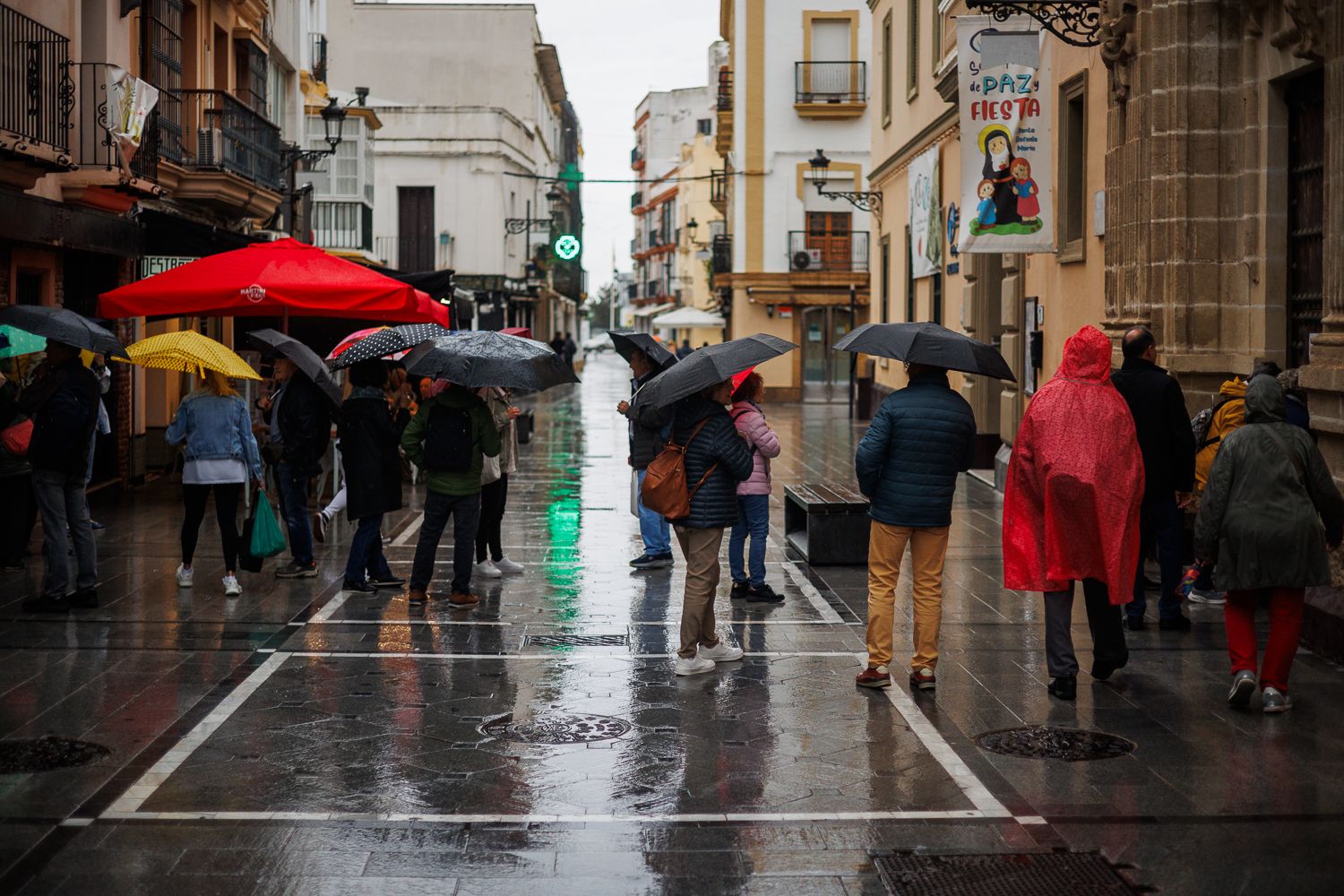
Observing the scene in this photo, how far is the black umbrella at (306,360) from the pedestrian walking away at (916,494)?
5060mm

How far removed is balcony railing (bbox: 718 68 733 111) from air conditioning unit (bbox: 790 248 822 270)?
5.89m

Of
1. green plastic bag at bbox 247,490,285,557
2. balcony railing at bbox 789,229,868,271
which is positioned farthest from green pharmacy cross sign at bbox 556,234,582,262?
green plastic bag at bbox 247,490,285,557

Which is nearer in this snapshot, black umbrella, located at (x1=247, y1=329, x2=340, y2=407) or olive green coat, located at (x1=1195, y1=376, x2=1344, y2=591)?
olive green coat, located at (x1=1195, y1=376, x2=1344, y2=591)

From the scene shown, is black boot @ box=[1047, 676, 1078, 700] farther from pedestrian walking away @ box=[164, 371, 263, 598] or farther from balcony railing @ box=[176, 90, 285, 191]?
balcony railing @ box=[176, 90, 285, 191]

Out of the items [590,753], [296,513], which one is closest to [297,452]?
[296,513]

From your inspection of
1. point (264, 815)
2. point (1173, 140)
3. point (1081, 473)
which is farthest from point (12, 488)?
point (1173, 140)

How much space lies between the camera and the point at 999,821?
20.1 ft

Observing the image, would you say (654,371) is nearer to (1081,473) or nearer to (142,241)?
(1081,473)

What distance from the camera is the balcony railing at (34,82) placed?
1461 centimetres

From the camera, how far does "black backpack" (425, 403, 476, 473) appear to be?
35.3 ft

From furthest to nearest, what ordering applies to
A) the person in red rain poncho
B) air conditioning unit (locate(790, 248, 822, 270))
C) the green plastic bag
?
air conditioning unit (locate(790, 248, 822, 270)) < the green plastic bag < the person in red rain poncho

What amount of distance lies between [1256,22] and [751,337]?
5032 mm

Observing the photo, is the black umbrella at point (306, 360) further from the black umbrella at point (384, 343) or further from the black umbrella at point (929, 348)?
the black umbrella at point (929, 348)

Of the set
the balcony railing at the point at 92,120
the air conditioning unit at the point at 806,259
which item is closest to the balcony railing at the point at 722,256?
the air conditioning unit at the point at 806,259
